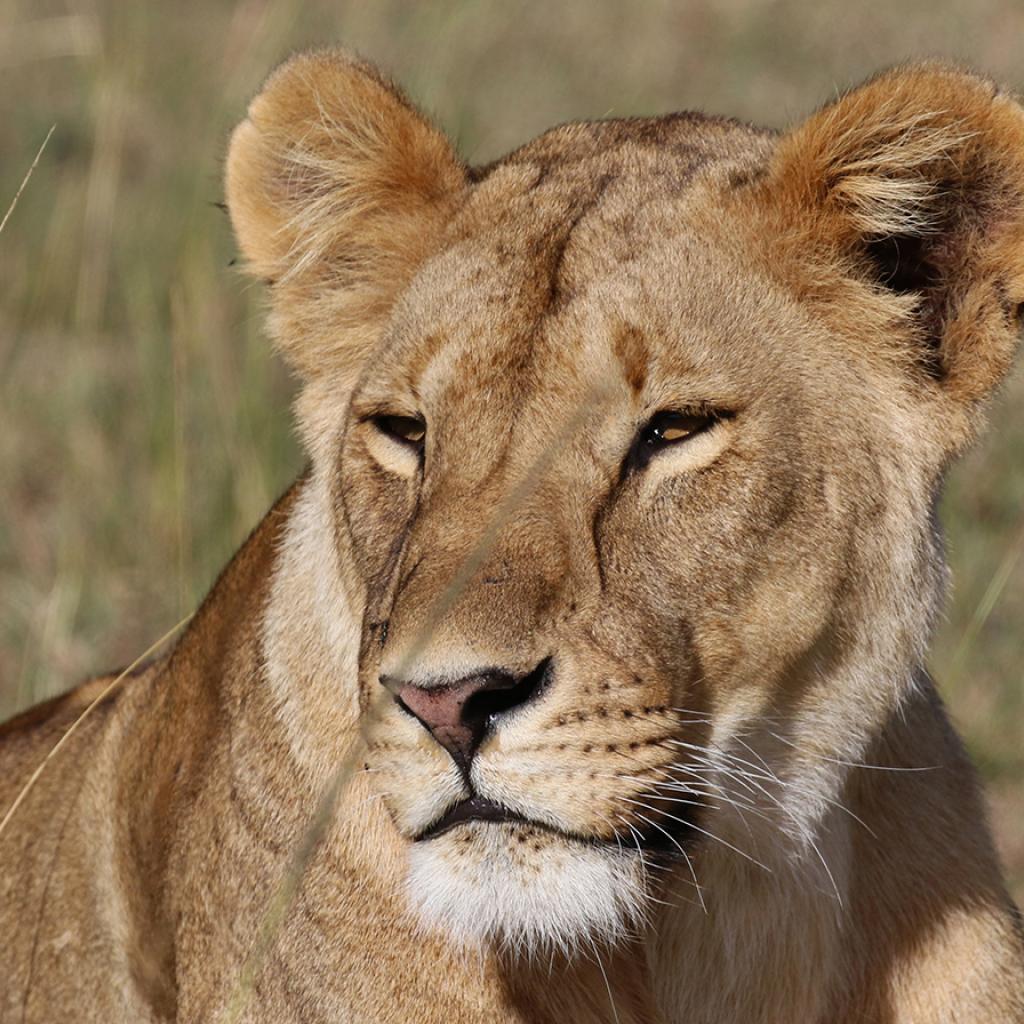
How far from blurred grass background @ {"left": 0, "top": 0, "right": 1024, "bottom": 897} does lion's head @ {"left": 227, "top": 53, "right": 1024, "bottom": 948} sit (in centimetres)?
25

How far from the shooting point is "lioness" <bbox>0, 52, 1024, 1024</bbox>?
241cm

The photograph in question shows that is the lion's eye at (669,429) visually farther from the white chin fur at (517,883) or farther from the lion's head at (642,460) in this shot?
the white chin fur at (517,883)

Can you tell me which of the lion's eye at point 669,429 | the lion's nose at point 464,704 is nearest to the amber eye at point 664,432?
the lion's eye at point 669,429

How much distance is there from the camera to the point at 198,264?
6293 mm

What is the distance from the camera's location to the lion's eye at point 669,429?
2.62 meters

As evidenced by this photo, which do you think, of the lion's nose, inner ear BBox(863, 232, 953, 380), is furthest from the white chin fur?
inner ear BBox(863, 232, 953, 380)

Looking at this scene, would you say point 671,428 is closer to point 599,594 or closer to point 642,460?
point 642,460

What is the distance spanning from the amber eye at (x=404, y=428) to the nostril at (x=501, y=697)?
22.0 inches

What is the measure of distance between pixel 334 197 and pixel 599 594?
0.97 metres

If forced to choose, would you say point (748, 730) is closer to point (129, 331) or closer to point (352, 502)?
point (352, 502)

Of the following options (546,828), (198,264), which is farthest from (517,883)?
(198,264)

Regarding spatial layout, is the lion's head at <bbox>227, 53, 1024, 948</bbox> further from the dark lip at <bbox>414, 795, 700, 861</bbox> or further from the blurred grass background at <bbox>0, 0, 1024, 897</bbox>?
the blurred grass background at <bbox>0, 0, 1024, 897</bbox>

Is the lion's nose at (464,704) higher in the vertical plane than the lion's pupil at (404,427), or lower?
lower

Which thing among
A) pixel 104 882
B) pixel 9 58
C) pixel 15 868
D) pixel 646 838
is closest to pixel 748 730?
pixel 646 838
